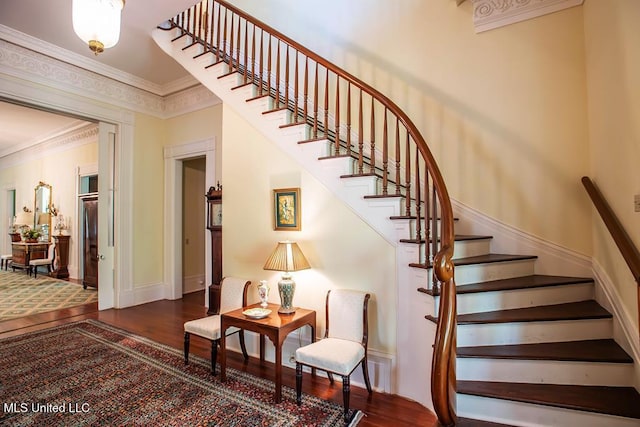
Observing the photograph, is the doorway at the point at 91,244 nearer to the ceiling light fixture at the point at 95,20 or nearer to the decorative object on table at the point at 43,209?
the decorative object on table at the point at 43,209

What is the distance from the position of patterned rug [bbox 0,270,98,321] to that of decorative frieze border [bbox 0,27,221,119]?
3359 millimetres

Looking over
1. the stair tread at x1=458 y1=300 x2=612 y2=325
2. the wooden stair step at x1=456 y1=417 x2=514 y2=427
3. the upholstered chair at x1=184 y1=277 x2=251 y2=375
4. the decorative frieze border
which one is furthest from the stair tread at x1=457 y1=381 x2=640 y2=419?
the decorative frieze border

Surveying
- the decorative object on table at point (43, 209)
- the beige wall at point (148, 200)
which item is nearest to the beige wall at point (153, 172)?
the beige wall at point (148, 200)

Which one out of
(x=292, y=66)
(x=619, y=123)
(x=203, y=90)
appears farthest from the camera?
(x=203, y=90)

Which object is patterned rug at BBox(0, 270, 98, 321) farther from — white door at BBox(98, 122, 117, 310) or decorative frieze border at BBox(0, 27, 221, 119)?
decorative frieze border at BBox(0, 27, 221, 119)

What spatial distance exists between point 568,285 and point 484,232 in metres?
0.85

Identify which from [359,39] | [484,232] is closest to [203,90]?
[359,39]

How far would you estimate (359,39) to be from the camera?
3973 mm

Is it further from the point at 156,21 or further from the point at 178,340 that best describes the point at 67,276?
the point at 156,21

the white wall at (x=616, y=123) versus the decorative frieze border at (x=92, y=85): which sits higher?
the decorative frieze border at (x=92, y=85)

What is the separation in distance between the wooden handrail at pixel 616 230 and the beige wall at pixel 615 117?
0.12ft

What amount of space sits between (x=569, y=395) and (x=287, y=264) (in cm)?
207

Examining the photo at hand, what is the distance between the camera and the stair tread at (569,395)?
1703 mm

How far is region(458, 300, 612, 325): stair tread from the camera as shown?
2.17 meters
